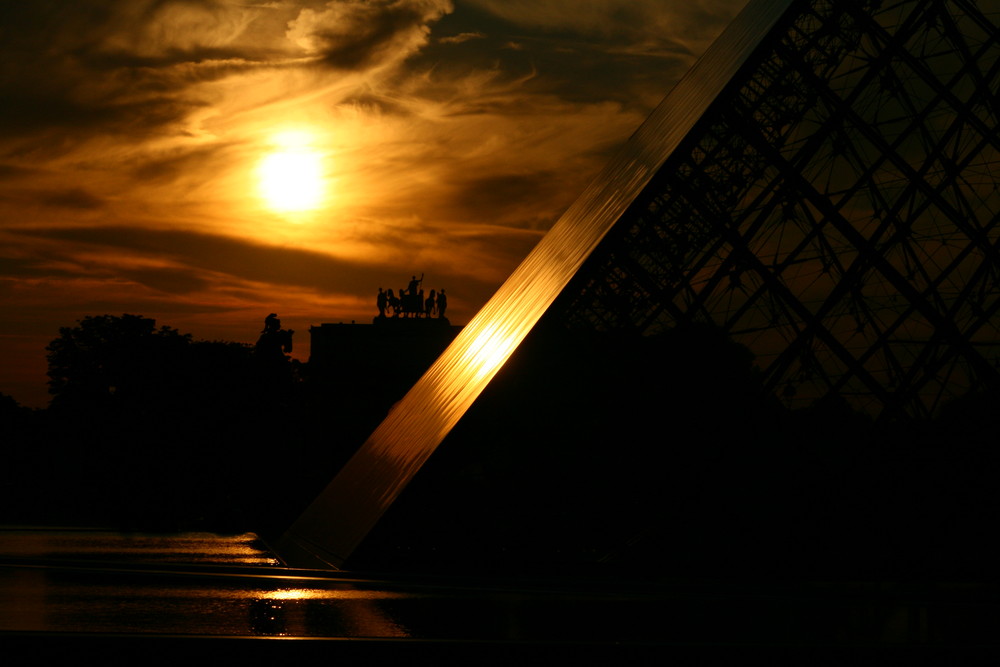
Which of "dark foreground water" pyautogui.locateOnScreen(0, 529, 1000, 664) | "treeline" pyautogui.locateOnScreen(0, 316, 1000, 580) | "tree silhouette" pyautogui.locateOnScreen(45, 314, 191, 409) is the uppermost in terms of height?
"tree silhouette" pyautogui.locateOnScreen(45, 314, 191, 409)

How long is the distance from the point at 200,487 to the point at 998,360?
2847cm

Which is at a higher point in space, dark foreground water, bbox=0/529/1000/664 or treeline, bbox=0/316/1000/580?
treeline, bbox=0/316/1000/580

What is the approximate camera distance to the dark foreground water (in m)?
5.73

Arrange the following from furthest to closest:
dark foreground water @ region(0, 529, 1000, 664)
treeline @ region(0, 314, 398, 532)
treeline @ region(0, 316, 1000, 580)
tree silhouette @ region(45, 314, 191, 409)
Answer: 1. tree silhouette @ region(45, 314, 191, 409)
2. treeline @ region(0, 314, 398, 532)
3. treeline @ region(0, 316, 1000, 580)
4. dark foreground water @ region(0, 529, 1000, 664)

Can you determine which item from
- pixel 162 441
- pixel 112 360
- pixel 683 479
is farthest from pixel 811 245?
pixel 112 360

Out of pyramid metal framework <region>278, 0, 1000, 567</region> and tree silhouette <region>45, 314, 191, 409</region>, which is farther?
tree silhouette <region>45, 314, 191, 409</region>

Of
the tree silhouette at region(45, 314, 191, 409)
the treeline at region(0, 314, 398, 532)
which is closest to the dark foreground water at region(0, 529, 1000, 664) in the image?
the treeline at region(0, 314, 398, 532)

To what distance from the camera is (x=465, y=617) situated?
723cm

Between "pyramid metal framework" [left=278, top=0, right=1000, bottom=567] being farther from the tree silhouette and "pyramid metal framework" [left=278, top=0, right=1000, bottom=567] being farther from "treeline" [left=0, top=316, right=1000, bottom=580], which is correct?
the tree silhouette

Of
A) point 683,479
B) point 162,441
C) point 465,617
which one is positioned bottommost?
point 465,617

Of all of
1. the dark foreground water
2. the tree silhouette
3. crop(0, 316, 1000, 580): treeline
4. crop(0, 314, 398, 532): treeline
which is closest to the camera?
the dark foreground water

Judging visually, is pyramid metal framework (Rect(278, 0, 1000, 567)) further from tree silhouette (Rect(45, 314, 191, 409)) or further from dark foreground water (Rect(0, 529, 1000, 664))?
tree silhouette (Rect(45, 314, 191, 409))

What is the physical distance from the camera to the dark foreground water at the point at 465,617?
573cm

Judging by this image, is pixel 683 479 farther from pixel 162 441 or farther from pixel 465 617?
pixel 162 441
